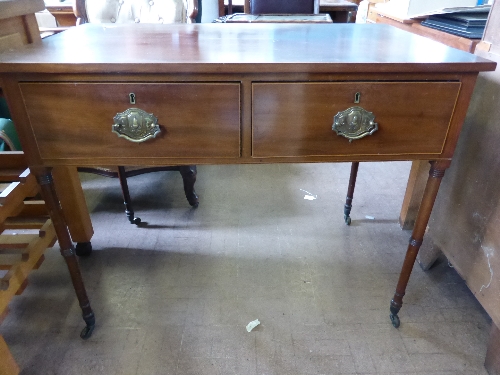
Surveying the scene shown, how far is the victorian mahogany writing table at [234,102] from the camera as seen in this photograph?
0.70 meters

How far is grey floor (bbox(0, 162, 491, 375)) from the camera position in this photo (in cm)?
99

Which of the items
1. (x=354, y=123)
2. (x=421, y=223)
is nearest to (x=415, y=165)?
(x=421, y=223)

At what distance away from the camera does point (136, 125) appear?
742mm

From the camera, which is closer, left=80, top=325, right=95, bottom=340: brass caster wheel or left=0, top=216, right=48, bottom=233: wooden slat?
left=80, top=325, right=95, bottom=340: brass caster wheel

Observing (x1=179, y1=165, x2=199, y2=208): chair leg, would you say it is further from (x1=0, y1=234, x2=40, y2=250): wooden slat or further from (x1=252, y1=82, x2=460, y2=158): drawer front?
(x1=252, y1=82, x2=460, y2=158): drawer front

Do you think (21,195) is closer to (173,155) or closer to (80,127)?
(80,127)

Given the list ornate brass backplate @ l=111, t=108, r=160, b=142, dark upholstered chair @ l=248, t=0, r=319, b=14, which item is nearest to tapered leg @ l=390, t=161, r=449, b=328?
ornate brass backplate @ l=111, t=108, r=160, b=142

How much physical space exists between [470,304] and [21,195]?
136 cm

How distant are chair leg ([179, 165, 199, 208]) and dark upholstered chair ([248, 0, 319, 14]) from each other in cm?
125

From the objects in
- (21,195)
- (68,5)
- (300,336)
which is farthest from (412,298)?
(68,5)

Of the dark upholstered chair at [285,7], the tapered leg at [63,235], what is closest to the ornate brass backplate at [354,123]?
the tapered leg at [63,235]

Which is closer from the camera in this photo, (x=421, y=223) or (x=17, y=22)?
(x=421, y=223)

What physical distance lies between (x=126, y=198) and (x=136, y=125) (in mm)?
791

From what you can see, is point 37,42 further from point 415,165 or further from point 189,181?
point 415,165
